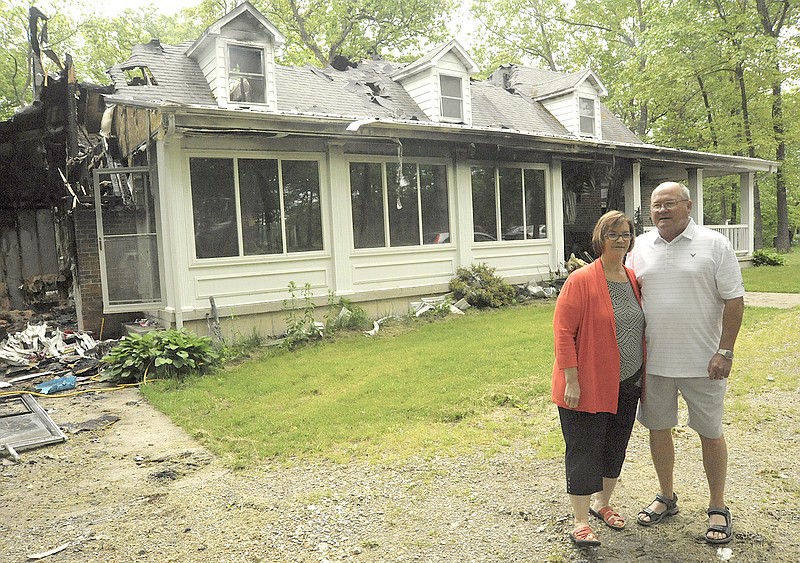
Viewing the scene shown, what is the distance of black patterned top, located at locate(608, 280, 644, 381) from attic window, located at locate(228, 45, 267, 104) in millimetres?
9607

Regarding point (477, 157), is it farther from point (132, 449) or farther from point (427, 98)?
point (132, 449)

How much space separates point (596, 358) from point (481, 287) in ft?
29.4

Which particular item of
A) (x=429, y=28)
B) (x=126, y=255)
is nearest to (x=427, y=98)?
(x=126, y=255)

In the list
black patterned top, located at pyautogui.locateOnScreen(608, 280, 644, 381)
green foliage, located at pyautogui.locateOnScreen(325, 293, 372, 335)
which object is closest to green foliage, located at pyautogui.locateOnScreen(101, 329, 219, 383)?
green foliage, located at pyautogui.locateOnScreen(325, 293, 372, 335)

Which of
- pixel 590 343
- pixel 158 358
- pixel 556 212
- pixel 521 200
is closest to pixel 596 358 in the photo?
pixel 590 343

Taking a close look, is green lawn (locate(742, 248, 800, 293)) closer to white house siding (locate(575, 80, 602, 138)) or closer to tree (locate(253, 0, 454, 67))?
white house siding (locate(575, 80, 602, 138))

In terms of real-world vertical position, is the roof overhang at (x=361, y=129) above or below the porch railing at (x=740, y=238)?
above

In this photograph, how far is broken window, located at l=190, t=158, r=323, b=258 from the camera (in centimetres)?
917

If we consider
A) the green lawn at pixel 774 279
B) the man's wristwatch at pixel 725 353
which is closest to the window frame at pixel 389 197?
the green lawn at pixel 774 279

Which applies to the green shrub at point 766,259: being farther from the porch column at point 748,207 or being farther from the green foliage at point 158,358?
the green foliage at point 158,358

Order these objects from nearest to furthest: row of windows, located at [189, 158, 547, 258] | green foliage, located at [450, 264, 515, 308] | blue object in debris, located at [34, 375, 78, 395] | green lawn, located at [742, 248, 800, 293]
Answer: blue object in debris, located at [34, 375, 78, 395], row of windows, located at [189, 158, 547, 258], green foliage, located at [450, 264, 515, 308], green lawn, located at [742, 248, 800, 293]

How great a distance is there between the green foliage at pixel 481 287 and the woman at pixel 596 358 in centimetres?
842

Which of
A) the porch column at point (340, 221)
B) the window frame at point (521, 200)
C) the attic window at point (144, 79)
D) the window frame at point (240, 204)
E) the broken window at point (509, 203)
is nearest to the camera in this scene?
the window frame at point (240, 204)

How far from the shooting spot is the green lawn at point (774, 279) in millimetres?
13062
